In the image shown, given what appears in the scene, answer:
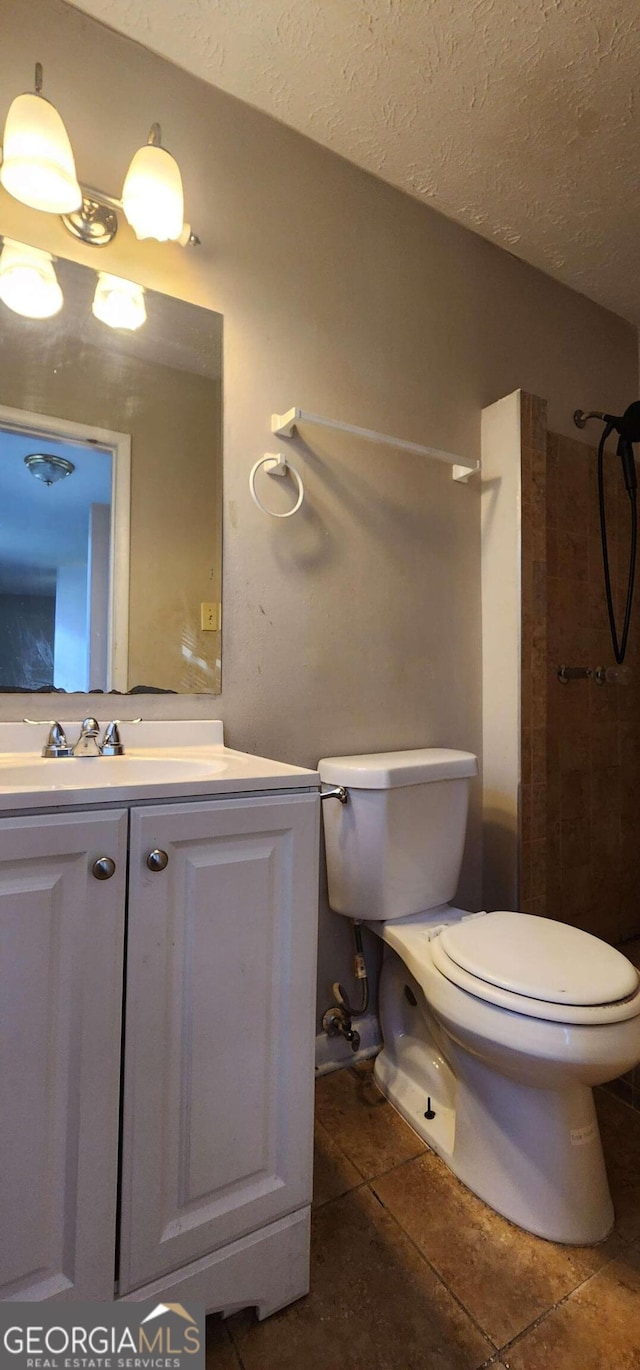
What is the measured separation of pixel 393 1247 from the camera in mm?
982

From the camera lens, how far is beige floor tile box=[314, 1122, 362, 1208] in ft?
3.58

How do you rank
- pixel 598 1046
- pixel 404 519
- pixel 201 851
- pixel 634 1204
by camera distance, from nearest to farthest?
pixel 201 851
pixel 598 1046
pixel 634 1204
pixel 404 519

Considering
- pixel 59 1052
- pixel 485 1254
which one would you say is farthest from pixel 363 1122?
pixel 59 1052

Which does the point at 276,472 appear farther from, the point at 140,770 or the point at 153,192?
the point at 140,770

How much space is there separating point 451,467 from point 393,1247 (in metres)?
1.74

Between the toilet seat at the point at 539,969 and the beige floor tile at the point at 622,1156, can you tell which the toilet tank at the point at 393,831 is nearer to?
the toilet seat at the point at 539,969

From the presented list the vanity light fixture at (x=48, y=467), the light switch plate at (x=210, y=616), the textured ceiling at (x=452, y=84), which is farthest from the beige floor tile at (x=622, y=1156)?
the textured ceiling at (x=452, y=84)

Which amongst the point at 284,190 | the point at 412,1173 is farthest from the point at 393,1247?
the point at 284,190

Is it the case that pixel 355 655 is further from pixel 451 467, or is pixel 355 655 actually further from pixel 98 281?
pixel 98 281

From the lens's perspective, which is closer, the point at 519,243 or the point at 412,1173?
the point at 412,1173

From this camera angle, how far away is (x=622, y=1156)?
3.92ft

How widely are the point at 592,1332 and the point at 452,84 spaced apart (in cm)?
236

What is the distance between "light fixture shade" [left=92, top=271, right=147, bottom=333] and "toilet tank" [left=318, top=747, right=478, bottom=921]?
1017 millimetres

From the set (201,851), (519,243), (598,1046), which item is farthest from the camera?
(519,243)
